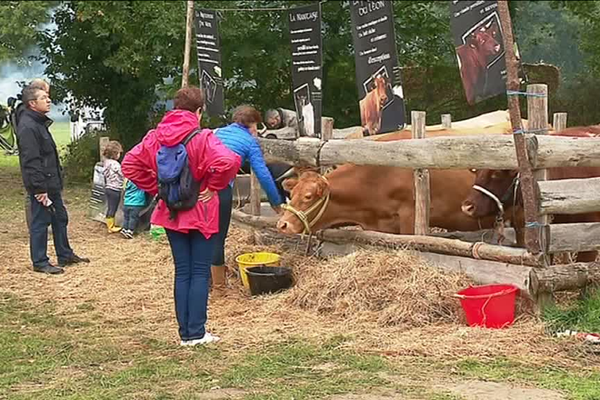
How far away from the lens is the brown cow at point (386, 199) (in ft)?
26.8

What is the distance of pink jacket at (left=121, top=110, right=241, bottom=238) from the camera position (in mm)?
6086

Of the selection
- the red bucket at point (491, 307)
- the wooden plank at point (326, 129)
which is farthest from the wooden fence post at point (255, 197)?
the red bucket at point (491, 307)

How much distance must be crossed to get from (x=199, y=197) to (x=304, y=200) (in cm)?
190

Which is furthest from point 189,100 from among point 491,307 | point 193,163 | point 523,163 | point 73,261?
point 73,261

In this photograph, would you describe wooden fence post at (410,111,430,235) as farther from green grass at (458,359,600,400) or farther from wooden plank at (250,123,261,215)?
wooden plank at (250,123,261,215)

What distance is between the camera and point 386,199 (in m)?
8.24

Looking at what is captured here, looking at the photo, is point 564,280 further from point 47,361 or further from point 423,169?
point 47,361

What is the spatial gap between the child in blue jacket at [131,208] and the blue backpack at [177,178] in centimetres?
565

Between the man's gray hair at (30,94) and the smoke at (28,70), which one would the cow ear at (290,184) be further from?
the smoke at (28,70)

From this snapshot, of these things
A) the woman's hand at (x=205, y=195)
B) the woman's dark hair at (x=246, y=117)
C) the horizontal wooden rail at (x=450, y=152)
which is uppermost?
the woman's dark hair at (x=246, y=117)

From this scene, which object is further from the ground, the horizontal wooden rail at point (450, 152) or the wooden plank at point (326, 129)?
the wooden plank at point (326, 129)

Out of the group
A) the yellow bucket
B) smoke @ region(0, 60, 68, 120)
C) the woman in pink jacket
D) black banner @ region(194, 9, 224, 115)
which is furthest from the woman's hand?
smoke @ region(0, 60, 68, 120)

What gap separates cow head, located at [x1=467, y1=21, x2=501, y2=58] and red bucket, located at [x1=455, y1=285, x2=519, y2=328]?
5.25 feet

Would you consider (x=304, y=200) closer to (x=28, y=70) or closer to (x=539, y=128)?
(x=539, y=128)
